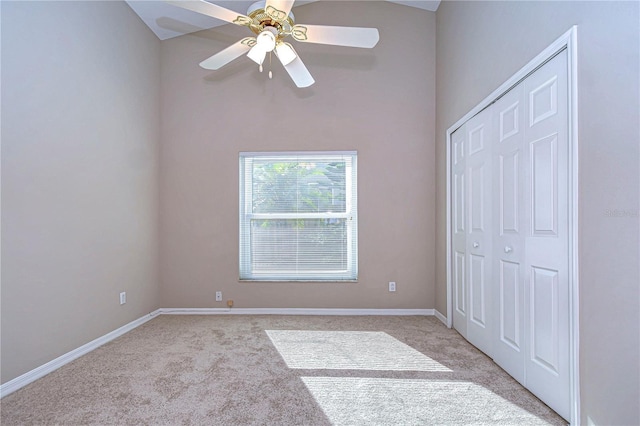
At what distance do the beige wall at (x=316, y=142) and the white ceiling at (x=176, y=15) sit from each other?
95 millimetres

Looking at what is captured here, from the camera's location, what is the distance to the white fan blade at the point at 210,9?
82.7 inches

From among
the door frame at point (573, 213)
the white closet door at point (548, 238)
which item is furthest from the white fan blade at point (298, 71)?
the door frame at point (573, 213)

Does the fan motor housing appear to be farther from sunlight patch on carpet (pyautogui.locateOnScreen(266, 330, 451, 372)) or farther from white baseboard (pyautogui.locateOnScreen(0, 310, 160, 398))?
white baseboard (pyautogui.locateOnScreen(0, 310, 160, 398))

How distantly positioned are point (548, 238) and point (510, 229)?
1.35ft

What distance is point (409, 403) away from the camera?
6.65 ft

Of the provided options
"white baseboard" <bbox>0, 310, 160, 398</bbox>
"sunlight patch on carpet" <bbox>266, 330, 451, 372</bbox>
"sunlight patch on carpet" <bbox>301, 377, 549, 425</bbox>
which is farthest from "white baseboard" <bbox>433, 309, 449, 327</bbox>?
"white baseboard" <bbox>0, 310, 160, 398</bbox>

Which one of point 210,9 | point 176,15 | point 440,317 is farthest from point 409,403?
point 176,15

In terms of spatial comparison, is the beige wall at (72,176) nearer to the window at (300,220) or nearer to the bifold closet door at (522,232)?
the window at (300,220)

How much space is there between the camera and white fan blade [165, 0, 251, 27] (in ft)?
6.89

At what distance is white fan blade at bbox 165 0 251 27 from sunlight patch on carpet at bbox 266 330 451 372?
7.74 feet

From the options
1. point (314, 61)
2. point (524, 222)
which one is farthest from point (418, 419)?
point (314, 61)

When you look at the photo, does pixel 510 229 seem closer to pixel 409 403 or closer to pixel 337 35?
pixel 409 403

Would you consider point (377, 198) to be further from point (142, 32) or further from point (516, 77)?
point (142, 32)

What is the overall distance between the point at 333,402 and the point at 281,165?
2661 millimetres
